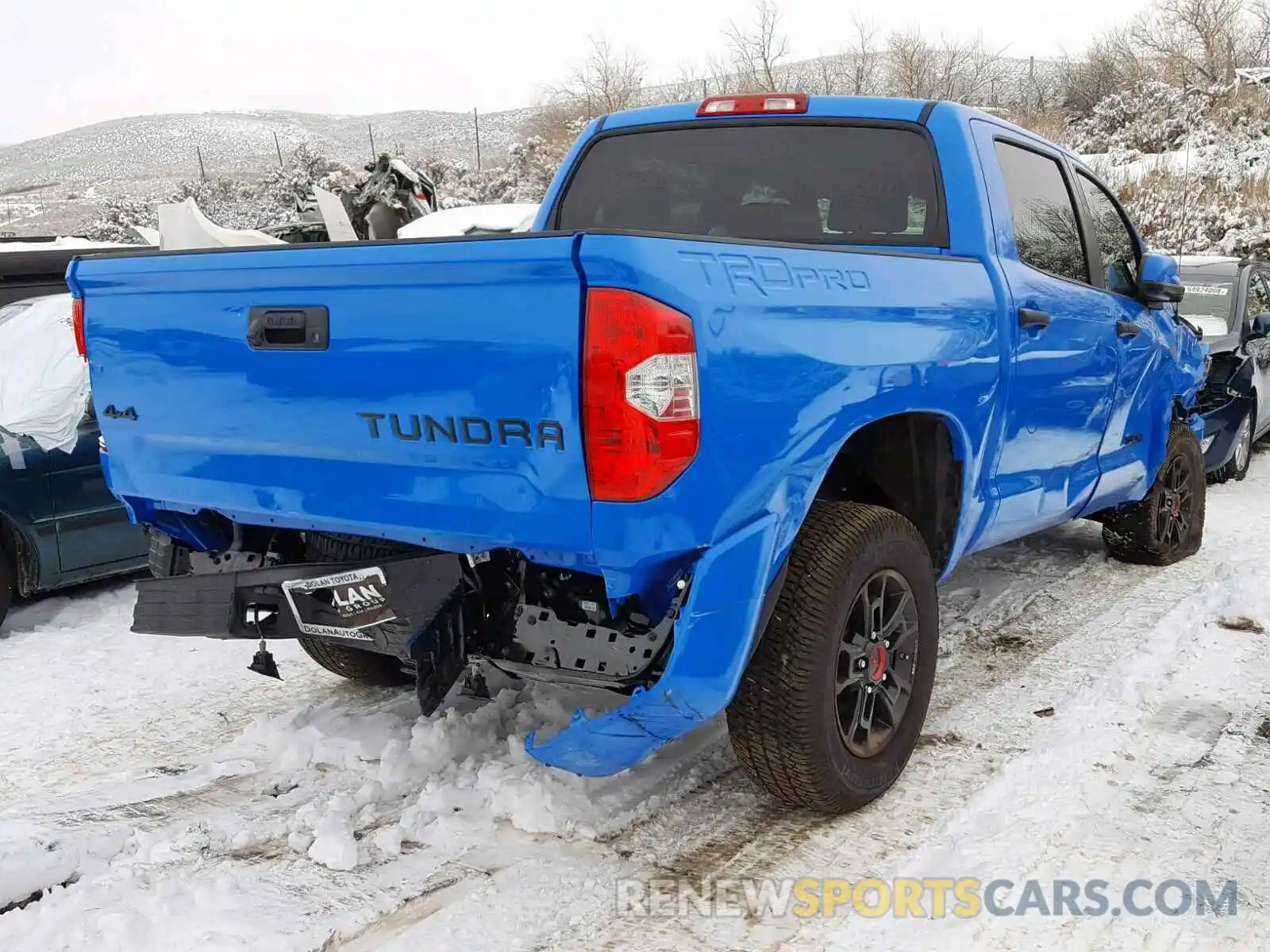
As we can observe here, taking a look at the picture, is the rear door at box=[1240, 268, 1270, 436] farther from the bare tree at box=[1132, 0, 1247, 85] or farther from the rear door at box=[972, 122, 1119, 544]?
the bare tree at box=[1132, 0, 1247, 85]

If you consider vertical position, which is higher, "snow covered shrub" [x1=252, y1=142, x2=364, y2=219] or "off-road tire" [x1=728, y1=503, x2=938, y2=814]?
"snow covered shrub" [x1=252, y1=142, x2=364, y2=219]

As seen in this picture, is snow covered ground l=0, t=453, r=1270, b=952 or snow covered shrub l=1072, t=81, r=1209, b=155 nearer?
snow covered ground l=0, t=453, r=1270, b=952

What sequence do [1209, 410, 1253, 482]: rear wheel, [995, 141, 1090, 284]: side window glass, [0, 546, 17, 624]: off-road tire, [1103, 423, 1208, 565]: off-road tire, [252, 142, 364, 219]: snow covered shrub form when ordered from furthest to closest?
[252, 142, 364, 219]: snow covered shrub → [1209, 410, 1253, 482]: rear wheel → [1103, 423, 1208, 565]: off-road tire → [0, 546, 17, 624]: off-road tire → [995, 141, 1090, 284]: side window glass

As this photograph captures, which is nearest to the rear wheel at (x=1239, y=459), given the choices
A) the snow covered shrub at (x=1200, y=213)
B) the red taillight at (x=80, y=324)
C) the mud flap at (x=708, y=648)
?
the mud flap at (x=708, y=648)

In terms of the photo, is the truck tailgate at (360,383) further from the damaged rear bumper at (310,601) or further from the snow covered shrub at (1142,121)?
the snow covered shrub at (1142,121)

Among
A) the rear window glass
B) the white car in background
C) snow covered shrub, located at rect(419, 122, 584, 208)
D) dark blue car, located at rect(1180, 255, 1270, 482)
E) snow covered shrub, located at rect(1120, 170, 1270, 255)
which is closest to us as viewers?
the rear window glass

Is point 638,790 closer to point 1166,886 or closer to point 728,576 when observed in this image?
point 728,576

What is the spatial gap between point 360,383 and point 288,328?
252mm

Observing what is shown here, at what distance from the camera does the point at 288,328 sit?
8.64ft

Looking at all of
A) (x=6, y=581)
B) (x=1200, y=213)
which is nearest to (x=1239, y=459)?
(x=6, y=581)

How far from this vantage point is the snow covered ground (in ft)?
8.36

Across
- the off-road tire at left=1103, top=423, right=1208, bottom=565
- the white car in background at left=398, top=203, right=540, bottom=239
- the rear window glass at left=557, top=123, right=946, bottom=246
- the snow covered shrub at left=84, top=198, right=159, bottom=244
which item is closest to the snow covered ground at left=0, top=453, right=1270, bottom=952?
the off-road tire at left=1103, top=423, right=1208, bottom=565

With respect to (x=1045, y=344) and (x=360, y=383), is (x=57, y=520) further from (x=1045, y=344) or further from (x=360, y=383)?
(x=1045, y=344)

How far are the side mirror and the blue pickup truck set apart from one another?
114 cm
